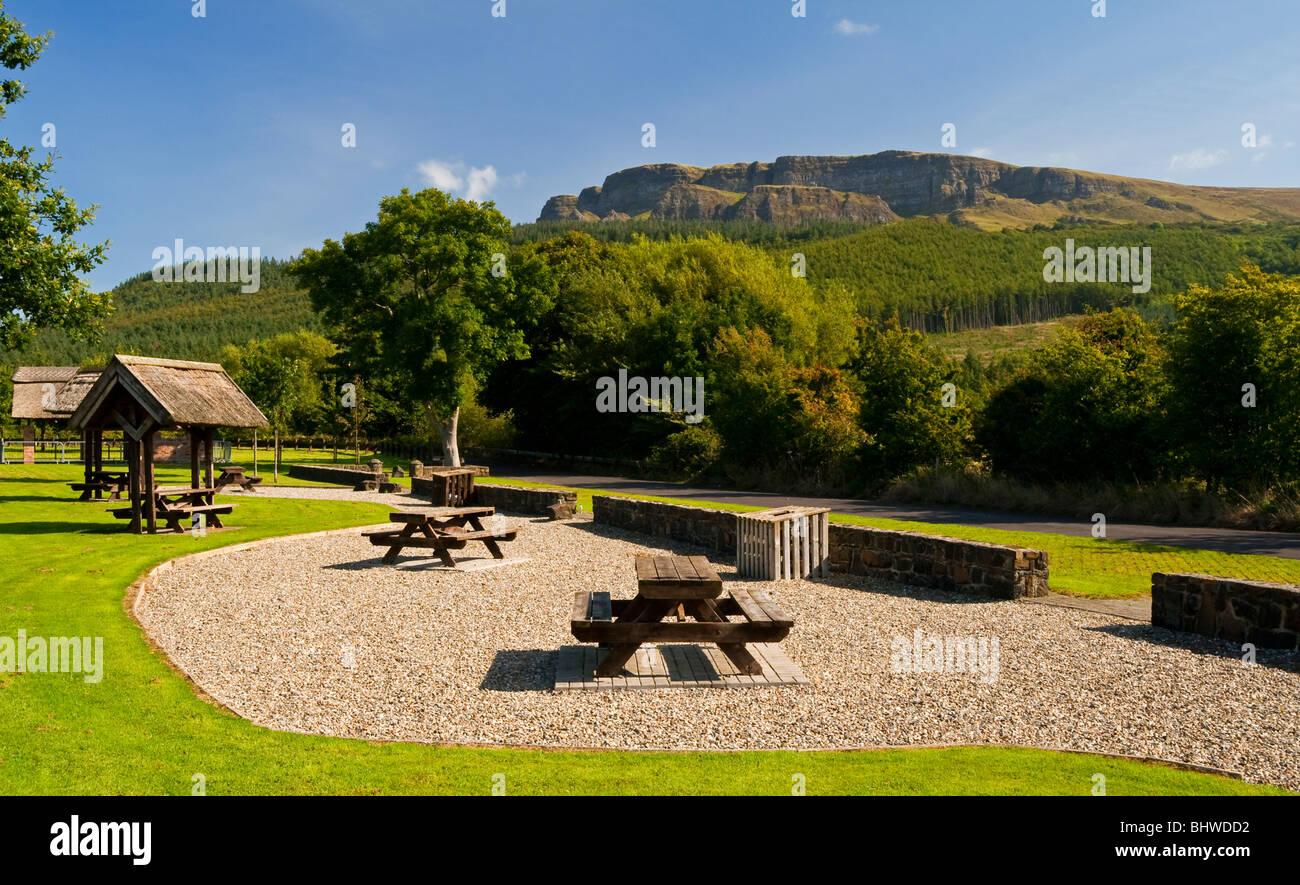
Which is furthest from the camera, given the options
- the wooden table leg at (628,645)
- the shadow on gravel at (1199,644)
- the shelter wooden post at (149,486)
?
the shelter wooden post at (149,486)

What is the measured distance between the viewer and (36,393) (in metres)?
36.3

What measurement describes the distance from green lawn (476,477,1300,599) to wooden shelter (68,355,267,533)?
13.3 m

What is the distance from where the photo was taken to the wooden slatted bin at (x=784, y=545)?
13.5 meters

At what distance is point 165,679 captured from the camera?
7.42 metres

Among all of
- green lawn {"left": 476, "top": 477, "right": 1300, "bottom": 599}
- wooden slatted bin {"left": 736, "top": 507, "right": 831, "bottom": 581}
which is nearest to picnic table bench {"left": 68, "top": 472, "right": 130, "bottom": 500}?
wooden slatted bin {"left": 736, "top": 507, "right": 831, "bottom": 581}

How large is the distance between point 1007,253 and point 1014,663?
11555 cm

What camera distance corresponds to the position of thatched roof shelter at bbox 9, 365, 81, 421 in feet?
115

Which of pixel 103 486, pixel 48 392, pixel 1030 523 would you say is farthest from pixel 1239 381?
pixel 48 392

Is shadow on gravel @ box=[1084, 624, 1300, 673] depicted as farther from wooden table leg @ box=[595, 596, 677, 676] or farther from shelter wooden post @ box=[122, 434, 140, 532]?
shelter wooden post @ box=[122, 434, 140, 532]

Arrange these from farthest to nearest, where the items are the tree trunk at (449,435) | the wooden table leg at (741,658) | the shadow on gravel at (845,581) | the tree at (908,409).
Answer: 1. the tree trunk at (449,435)
2. the tree at (908,409)
3. the shadow on gravel at (845,581)
4. the wooden table leg at (741,658)

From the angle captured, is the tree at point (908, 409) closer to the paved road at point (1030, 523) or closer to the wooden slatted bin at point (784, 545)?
the paved road at point (1030, 523)

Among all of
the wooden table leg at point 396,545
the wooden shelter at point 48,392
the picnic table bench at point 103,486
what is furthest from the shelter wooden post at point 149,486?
the wooden shelter at point 48,392
